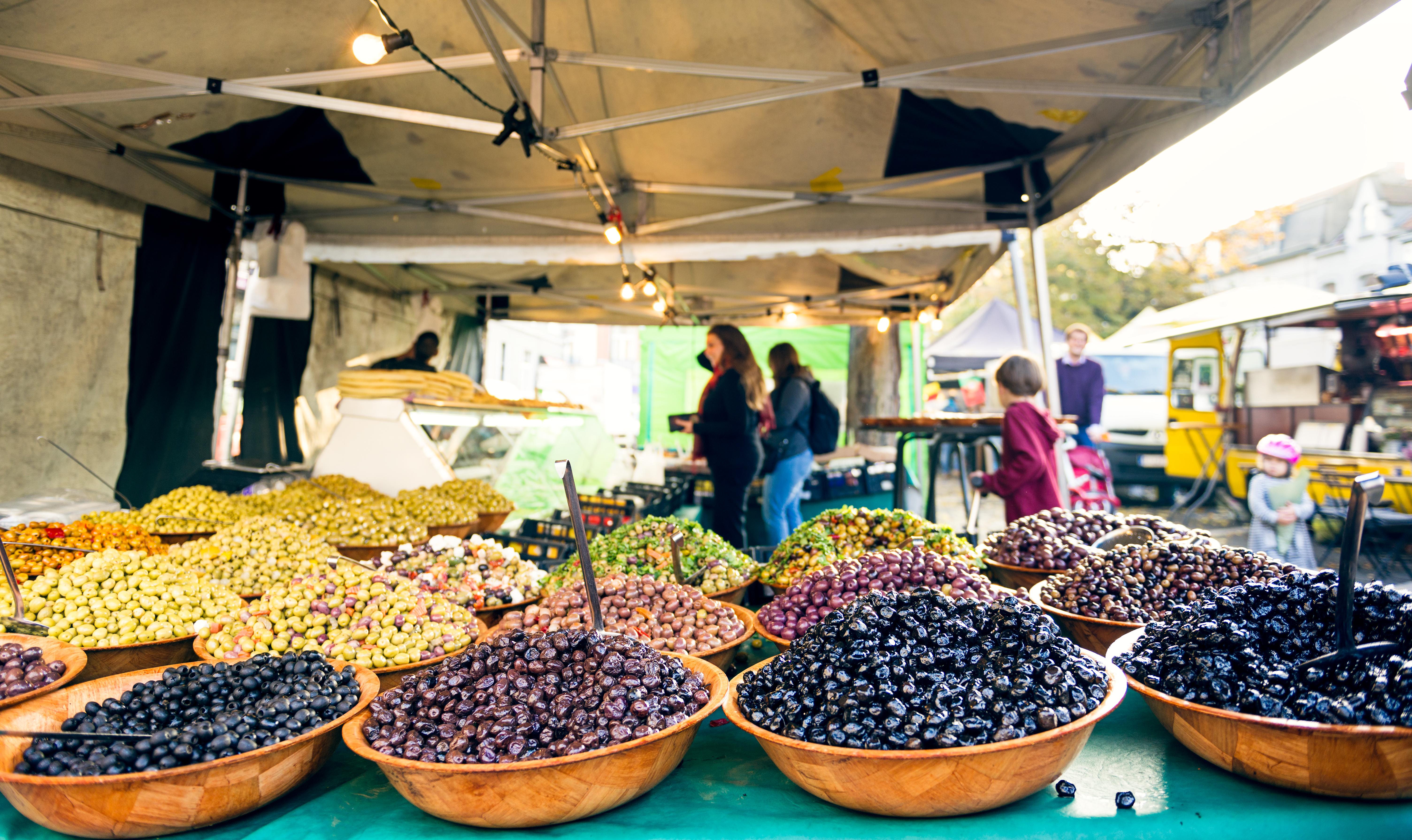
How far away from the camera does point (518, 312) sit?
9672mm

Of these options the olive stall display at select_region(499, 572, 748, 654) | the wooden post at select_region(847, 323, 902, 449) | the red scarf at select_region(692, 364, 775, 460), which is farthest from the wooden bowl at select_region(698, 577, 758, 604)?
the wooden post at select_region(847, 323, 902, 449)

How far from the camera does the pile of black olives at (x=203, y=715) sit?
151 centimetres

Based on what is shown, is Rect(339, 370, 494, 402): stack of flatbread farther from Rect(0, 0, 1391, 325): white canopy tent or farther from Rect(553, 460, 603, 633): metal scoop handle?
Rect(553, 460, 603, 633): metal scoop handle

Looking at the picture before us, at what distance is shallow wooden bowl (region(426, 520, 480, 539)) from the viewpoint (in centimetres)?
416

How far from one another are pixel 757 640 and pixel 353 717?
1428 mm

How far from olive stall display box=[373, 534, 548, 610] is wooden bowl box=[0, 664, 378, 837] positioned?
3.54 feet

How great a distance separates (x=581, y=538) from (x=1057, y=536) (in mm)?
2346

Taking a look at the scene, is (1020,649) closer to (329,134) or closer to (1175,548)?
(1175,548)

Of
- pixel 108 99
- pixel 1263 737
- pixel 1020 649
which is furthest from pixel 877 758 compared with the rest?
pixel 108 99

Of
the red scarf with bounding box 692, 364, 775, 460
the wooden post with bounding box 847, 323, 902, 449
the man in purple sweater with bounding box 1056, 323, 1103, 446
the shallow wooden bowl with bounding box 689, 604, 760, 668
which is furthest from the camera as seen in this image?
the wooden post with bounding box 847, 323, 902, 449

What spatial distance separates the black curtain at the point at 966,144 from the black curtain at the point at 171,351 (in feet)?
16.0

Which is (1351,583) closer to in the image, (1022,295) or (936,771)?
(936,771)

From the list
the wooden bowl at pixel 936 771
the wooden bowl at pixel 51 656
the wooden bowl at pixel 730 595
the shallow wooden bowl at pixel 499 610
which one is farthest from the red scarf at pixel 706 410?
the wooden bowl at pixel 936 771

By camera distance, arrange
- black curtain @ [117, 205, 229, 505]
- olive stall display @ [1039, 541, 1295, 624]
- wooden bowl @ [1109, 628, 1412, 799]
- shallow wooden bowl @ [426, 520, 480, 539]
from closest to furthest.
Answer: wooden bowl @ [1109, 628, 1412, 799]
olive stall display @ [1039, 541, 1295, 624]
shallow wooden bowl @ [426, 520, 480, 539]
black curtain @ [117, 205, 229, 505]
